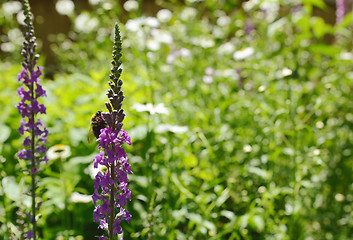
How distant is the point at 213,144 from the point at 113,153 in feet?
5.19

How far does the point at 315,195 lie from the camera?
102 inches

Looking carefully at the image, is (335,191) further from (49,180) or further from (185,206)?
(49,180)

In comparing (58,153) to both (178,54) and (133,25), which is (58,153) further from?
(178,54)

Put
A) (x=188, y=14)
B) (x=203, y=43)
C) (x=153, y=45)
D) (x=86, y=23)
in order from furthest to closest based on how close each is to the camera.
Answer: (x=86, y=23), (x=188, y=14), (x=153, y=45), (x=203, y=43)

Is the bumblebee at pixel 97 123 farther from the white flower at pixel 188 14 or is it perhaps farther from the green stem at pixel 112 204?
the white flower at pixel 188 14

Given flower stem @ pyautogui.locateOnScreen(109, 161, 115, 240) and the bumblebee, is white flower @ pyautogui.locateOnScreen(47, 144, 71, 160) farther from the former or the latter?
flower stem @ pyautogui.locateOnScreen(109, 161, 115, 240)

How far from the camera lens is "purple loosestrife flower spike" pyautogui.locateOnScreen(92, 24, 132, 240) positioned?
1.02m

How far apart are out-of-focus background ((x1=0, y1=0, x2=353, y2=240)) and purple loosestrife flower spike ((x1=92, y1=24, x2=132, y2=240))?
77cm

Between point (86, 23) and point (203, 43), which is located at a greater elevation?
point (86, 23)

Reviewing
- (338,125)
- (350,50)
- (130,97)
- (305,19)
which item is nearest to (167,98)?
(130,97)

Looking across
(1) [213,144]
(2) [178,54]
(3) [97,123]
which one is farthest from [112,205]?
(2) [178,54]

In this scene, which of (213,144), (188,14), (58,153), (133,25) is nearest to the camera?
(58,153)

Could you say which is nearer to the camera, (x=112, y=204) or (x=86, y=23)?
(x=112, y=204)

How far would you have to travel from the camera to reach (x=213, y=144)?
8.47ft
